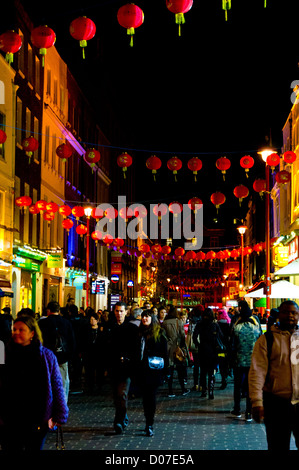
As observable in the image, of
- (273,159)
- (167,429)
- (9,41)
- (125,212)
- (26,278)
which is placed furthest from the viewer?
(125,212)

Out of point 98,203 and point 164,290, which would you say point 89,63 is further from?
point 164,290

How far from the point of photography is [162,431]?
36.0 ft

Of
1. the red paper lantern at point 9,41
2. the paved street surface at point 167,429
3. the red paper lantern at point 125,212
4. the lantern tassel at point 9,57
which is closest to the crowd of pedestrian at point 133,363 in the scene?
the paved street surface at point 167,429

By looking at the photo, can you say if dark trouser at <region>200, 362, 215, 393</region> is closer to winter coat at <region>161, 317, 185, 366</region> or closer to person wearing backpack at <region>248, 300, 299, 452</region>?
winter coat at <region>161, 317, 185, 366</region>

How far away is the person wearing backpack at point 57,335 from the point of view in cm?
1098

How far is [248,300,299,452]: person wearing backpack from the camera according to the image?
6.30 metres

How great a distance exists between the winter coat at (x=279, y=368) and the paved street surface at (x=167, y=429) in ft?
10.3

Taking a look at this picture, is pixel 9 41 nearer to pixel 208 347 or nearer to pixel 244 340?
pixel 244 340

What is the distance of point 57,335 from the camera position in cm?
1103

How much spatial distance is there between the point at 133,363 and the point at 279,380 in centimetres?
482

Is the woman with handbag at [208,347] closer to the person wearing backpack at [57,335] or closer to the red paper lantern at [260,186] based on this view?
the person wearing backpack at [57,335]

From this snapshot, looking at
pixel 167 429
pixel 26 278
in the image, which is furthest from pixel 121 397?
pixel 26 278
